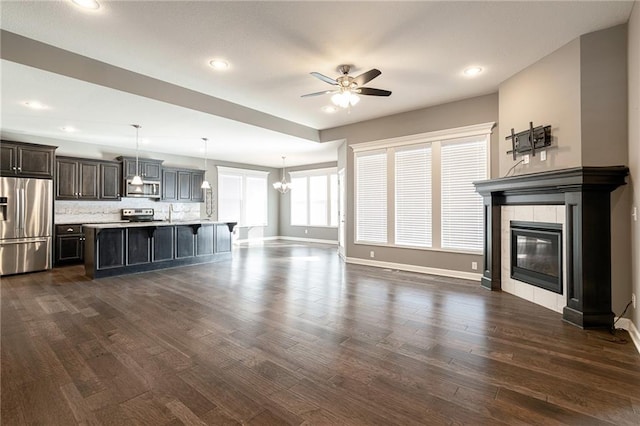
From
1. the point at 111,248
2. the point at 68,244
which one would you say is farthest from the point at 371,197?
the point at 68,244

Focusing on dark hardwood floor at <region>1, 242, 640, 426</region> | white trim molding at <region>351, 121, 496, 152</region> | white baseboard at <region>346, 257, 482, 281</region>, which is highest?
white trim molding at <region>351, 121, 496, 152</region>

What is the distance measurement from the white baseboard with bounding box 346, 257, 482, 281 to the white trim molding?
2.39 meters

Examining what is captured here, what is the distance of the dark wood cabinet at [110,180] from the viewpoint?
744 cm

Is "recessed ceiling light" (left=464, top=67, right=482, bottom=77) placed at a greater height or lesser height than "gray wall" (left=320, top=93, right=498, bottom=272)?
greater

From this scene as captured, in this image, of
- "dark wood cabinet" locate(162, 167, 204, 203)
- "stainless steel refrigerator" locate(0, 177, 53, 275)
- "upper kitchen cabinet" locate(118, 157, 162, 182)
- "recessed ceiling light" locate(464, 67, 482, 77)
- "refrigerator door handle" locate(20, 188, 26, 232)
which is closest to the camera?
"recessed ceiling light" locate(464, 67, 482, 77)

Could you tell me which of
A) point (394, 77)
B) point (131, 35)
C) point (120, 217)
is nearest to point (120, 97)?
point (131, 35)

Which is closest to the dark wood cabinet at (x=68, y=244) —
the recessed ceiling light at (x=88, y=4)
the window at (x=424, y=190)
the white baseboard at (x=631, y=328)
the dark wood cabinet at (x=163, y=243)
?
the dark wood cabinet at (x=163, y=243)

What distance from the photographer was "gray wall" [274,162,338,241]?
1074 cm

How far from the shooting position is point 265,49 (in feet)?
11.8

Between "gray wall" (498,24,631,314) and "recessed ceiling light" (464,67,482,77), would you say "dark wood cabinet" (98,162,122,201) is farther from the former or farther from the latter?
"gray wall" (498,24,631,314)

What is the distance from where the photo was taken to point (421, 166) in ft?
18.9

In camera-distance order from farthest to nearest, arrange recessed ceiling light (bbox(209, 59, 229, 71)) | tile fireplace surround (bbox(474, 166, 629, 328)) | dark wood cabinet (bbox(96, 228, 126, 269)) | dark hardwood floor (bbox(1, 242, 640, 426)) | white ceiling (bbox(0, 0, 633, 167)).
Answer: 1. dark wood cabinet (bbox(96, 228, 126, 269))
2. recessed ceiling light (bbox(209, 59, 229, 71))
3. tile fireplace surround (bbox(474, 166, 629, 328))
4. white ceiling (bbox(0, 0, 633, 167))
5. dark hardwood floor (bbox(1, 242, 640, 426))

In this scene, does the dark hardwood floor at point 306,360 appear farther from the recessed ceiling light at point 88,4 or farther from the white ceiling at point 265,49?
the recessed ceiling light at point 88,4

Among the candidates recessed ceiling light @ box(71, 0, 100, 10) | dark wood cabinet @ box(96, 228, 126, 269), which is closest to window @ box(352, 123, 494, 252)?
dark wood cabinet @ box(96, 228, 126, 269)
